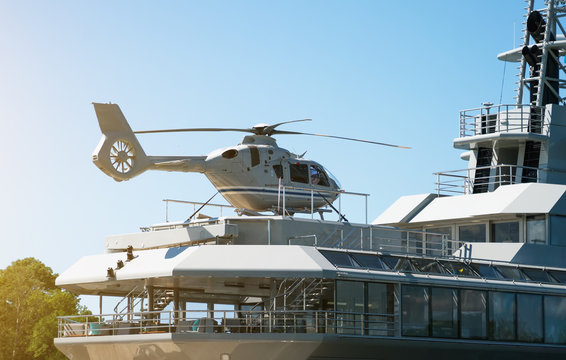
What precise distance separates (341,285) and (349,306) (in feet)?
2.89

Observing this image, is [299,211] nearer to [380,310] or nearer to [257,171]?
[257,171]

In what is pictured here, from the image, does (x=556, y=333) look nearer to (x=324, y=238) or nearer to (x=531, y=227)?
(x=531, y=227)

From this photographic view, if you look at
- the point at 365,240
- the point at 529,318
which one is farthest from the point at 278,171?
the point at 529,318

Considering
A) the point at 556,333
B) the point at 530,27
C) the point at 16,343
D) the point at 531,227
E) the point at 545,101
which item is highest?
the point at 530,27

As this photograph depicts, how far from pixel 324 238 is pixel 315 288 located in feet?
8.43

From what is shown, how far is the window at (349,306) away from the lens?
35.7 m

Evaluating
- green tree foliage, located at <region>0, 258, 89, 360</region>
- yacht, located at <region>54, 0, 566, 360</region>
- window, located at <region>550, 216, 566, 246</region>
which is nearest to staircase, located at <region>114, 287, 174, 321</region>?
yacht, located at <region>54, 0, 566, 360</region>

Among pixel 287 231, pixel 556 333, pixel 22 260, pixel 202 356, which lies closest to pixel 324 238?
pixel 287 231

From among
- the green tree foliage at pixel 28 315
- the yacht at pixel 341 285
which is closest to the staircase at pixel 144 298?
the yacht at pixel 341 285

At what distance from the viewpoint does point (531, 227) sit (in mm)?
44250

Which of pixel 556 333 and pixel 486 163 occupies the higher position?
pixel 486 163

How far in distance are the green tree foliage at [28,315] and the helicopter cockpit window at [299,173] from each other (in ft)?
134

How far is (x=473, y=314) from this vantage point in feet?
128

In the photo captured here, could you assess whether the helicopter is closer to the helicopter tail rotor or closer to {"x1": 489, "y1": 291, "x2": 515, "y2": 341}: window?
the helicopter tail rotor
